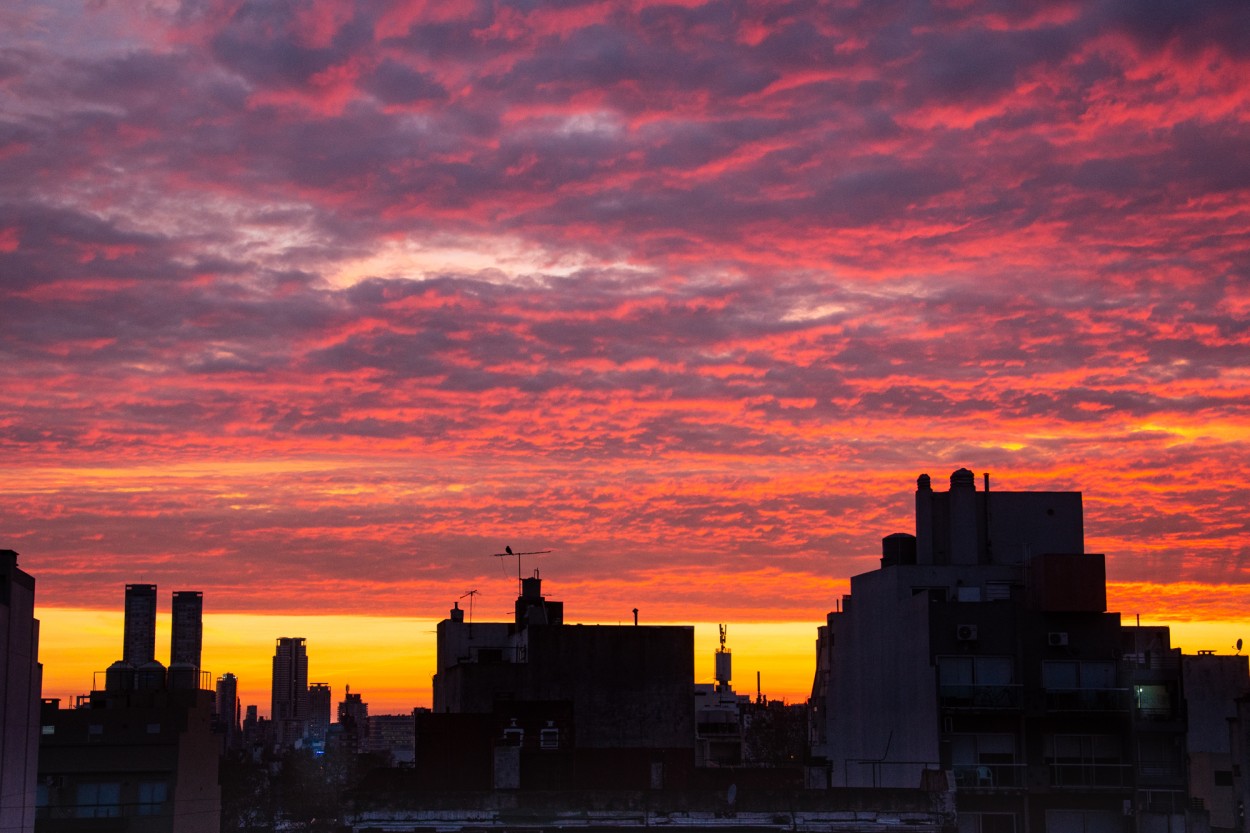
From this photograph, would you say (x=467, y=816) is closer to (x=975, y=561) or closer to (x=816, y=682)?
(x=975, y=561)

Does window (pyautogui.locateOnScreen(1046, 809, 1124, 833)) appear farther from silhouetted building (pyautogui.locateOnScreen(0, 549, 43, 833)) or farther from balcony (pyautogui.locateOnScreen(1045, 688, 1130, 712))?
silhouetted building (pyautogui.locateOnScreen(0, 549, 43, 833))

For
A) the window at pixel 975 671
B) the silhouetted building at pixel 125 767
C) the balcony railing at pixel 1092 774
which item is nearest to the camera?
the balcony railing at pixel 1092 774

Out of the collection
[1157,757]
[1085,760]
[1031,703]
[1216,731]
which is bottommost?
[1085,760]

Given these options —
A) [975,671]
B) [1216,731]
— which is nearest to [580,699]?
[975,671]

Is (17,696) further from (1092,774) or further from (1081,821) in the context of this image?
(1092,774)

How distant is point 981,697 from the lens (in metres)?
84.1

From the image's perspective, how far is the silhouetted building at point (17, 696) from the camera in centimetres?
6756

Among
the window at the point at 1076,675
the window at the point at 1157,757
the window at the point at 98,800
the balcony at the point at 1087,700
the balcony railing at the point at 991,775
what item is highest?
the window at the point at 1076,675

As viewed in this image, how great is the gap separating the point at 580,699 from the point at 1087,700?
30.2m

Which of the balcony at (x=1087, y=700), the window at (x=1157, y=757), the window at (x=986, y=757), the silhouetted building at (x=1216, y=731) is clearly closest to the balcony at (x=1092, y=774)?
the window at (x=1157, y=757)

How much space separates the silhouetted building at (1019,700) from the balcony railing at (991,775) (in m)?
0.07

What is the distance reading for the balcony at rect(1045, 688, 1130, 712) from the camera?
8394cm

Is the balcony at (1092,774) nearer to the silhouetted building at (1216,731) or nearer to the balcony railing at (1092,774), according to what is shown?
the balcony railing at (1092,774)

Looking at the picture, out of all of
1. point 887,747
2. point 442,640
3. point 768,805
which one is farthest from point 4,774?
point 442,640
